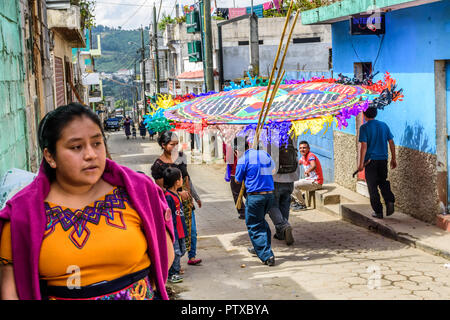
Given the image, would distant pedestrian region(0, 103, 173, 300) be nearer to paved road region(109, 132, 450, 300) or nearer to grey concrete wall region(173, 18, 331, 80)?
paved road region(109, 132, 450, 300)

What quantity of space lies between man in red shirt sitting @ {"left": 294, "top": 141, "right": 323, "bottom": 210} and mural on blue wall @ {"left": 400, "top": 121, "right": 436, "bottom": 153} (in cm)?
Result: 194

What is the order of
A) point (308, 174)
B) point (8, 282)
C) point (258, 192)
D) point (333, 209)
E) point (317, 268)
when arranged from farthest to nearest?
point (308, 174) → point (333, 209) → point (258, 192) → point (317, 268) → point (8, 282)

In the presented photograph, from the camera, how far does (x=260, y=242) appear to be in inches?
311

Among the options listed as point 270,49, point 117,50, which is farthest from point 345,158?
point 117,50

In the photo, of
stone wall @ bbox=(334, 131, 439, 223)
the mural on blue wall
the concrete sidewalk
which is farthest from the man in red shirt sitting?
the mural on blue wall

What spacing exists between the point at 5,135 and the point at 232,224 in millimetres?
5586

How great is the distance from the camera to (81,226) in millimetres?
2721

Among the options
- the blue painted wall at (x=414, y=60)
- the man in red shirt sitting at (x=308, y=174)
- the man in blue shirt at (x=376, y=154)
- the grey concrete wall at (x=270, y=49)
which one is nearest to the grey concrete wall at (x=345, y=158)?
the man in red shirt sitting at (x=308, y=174)

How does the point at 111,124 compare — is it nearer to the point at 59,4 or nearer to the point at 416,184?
the point at 59,4

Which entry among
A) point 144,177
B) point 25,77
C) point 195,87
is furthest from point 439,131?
point 195,87

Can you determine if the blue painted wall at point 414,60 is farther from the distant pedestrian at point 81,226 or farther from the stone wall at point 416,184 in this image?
the distant pedestrian at point 81,226

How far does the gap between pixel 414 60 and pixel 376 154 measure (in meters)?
1.53

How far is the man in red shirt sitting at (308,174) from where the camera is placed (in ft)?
37.8

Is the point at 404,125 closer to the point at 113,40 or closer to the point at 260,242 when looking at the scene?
the point at 260,242
